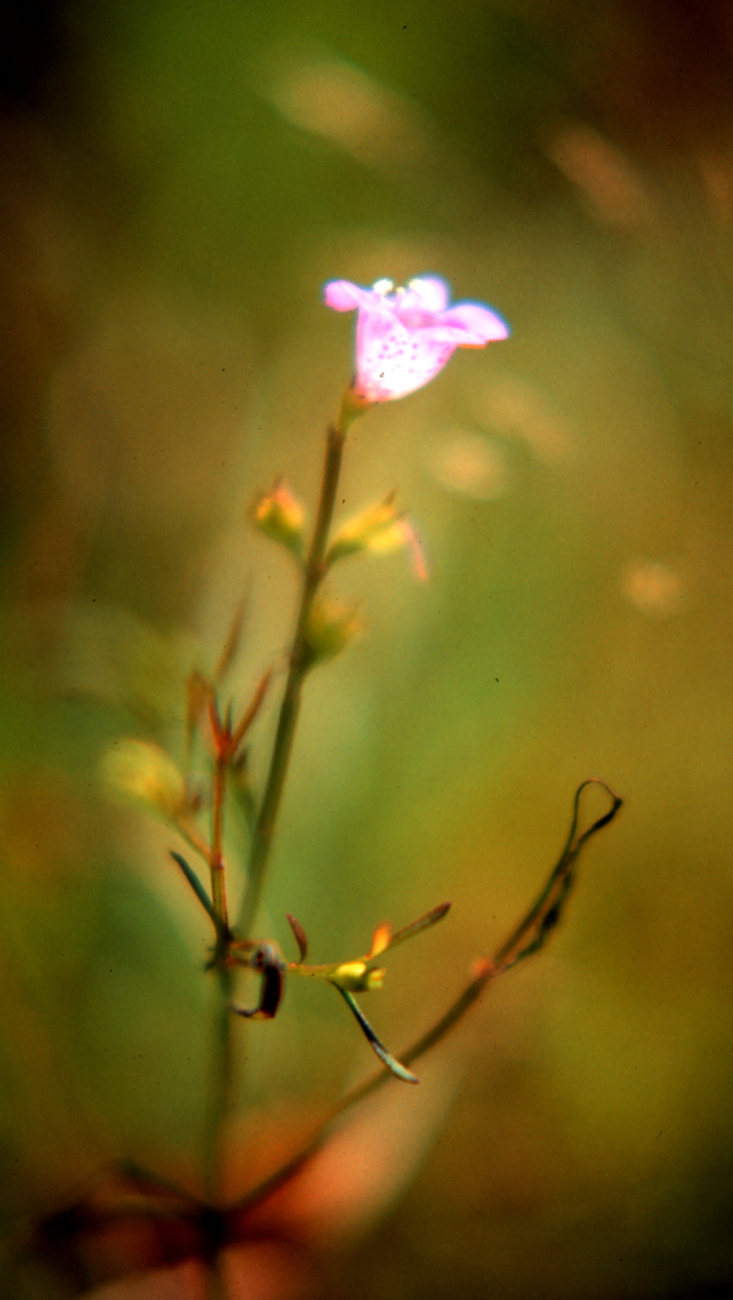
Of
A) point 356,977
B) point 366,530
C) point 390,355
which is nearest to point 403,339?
point 390,355

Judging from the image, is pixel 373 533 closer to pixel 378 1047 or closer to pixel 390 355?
pixel 390 355

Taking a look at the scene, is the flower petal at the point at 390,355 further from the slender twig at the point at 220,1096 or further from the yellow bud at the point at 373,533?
the slender twig at the point at 220,1096

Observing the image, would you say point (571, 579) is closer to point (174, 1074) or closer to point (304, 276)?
point (304, 276)

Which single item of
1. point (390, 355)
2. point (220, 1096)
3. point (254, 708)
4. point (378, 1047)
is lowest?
point (220, 1096)

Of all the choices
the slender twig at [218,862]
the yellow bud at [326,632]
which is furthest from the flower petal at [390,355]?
the slender twig at [218,862]

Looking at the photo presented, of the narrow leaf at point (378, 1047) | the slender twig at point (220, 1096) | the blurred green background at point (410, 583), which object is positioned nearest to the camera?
the narrow leaf at point (378, 1047)
